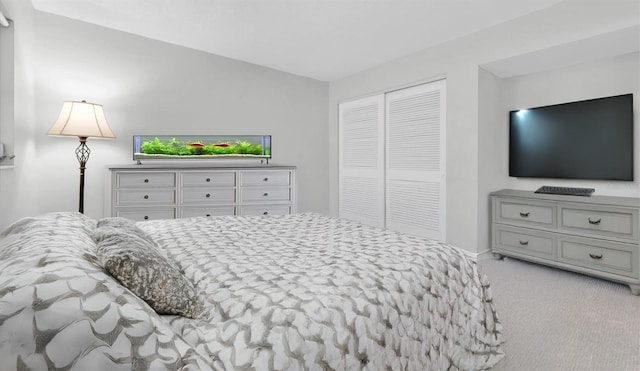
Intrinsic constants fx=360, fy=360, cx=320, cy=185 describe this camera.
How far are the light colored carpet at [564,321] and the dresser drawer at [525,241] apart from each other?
0.18m

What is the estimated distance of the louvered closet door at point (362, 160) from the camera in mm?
4707

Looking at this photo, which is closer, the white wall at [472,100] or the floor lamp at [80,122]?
the white wall at [472,100]

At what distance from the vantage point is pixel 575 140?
3355 mm

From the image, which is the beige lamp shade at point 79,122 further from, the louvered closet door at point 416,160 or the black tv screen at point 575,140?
the black tv screen at point 575,140

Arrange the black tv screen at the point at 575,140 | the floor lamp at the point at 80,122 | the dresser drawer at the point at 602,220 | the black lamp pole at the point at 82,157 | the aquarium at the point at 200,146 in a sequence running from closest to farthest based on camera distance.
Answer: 1. the dresser drawer at the point at 602,220
2. the black tv screen at the point at 575,140
3. the floor lamp at the point at 80,122
4. the black lamp pole at the point at 82,157
5. the aquarium at the point at 200,146

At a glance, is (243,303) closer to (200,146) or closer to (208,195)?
(208,195)

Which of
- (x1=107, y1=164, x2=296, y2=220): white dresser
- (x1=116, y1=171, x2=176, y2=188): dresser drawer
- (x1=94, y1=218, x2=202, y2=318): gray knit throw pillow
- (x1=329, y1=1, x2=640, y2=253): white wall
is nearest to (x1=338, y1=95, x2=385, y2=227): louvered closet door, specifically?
(x1=329, y1=1, x2=640, y2=253): white wall

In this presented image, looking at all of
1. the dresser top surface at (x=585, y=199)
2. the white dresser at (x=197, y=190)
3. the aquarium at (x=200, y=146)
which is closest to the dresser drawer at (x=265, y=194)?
the white dresser at (x=197, y=190)

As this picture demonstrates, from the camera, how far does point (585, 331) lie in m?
2.10

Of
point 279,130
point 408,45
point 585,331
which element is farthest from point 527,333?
point 279,130

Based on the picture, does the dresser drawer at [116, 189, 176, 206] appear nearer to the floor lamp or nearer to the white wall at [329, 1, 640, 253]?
the floor lamp

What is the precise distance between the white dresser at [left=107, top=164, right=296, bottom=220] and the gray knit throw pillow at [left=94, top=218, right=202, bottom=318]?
9.32ft

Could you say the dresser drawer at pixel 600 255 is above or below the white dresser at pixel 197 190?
below

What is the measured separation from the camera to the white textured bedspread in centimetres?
97
